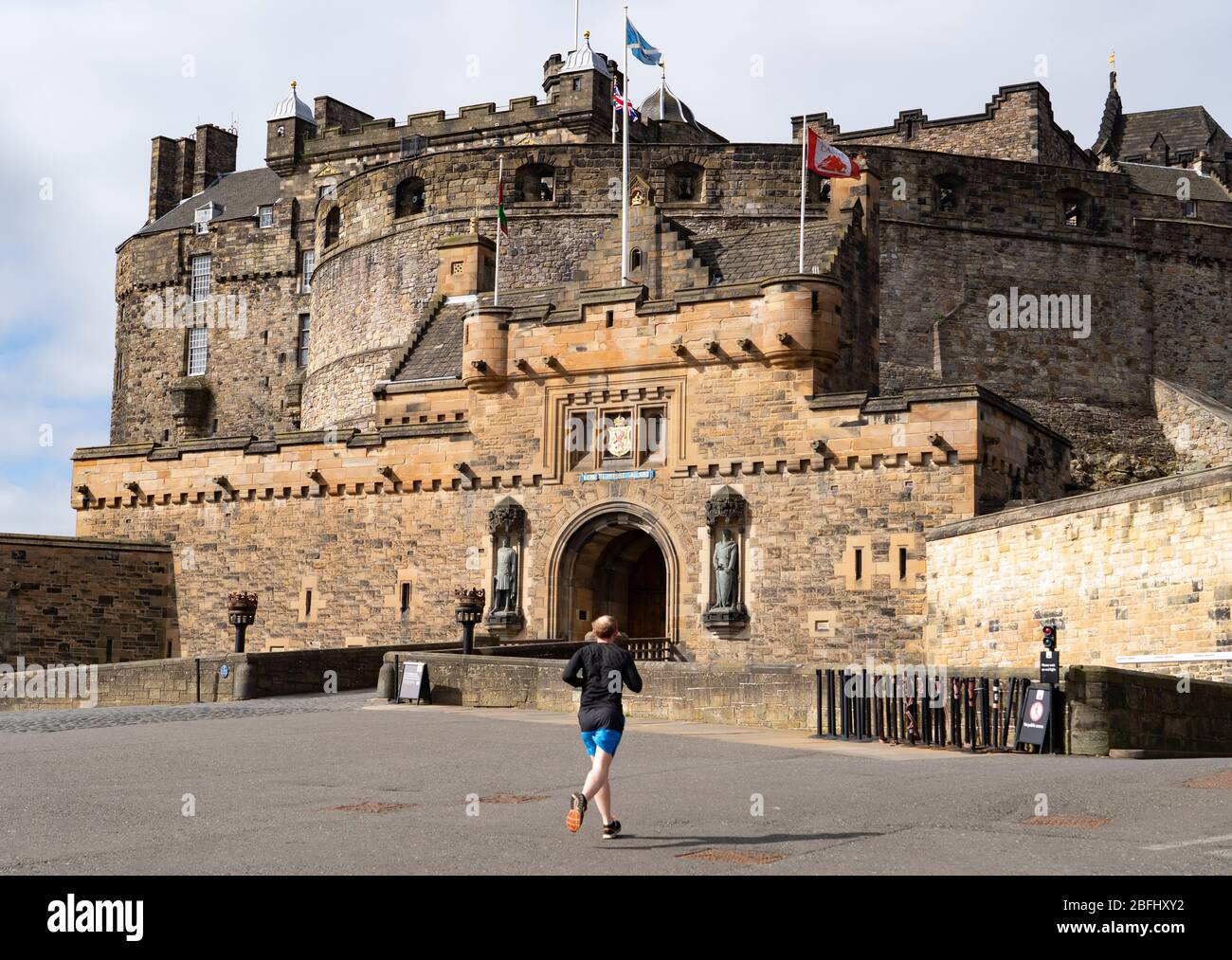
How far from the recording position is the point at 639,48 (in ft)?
112

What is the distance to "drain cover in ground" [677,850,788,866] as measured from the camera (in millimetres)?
9328

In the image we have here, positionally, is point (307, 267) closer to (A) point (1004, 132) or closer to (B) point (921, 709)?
(A) point (1004, 132)

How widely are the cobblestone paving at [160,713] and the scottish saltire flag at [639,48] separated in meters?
16.3

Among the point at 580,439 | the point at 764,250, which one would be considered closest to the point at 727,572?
the point at 580,439

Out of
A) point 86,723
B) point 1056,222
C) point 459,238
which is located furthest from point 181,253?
point 86,723

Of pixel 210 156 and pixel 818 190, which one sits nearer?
pixel 818 190

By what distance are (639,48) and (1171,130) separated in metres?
41.4

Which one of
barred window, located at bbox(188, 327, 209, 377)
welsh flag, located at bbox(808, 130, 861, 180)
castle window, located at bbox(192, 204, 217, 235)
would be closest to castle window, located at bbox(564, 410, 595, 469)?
welsh flag, located at bbox(808, 130, 861, 180)

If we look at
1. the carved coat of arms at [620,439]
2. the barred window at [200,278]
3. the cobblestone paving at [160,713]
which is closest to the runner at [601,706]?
the cobblestone paving at [160,713]

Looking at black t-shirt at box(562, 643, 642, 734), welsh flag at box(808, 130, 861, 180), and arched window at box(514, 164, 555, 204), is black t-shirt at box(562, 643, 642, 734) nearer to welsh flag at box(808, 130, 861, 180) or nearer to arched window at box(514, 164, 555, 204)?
welsh flag at box(808, 130, 861, 180)

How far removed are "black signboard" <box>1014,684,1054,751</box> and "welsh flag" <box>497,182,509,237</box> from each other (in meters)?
24.9

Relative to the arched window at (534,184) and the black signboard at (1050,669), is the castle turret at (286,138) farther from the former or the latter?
the black signboard at (1050,669)

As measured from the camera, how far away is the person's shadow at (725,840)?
10016 mm

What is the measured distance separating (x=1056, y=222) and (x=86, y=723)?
3173 cm
